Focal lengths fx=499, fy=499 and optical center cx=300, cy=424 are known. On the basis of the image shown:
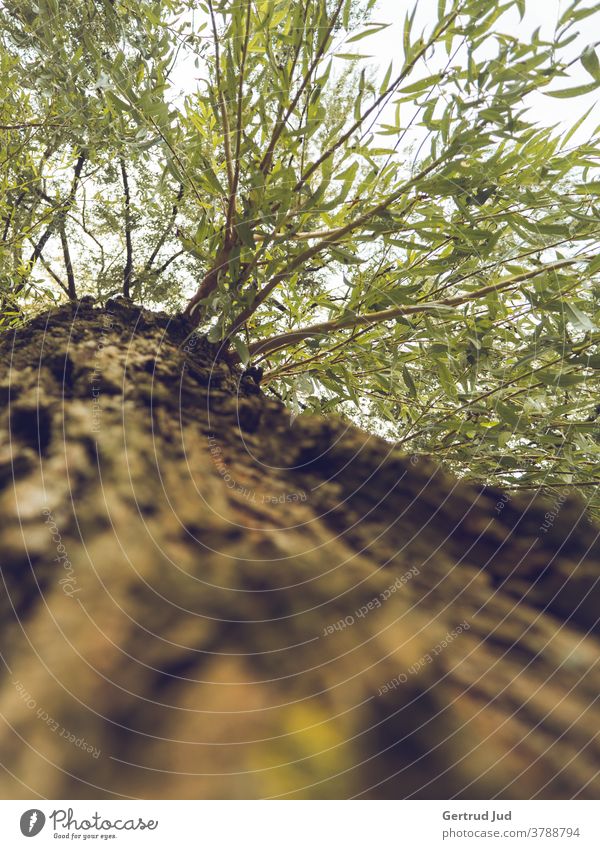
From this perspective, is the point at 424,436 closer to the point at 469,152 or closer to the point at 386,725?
the point at 469,152

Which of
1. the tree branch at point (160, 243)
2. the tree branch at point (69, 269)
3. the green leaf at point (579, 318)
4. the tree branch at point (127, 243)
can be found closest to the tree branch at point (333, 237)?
the green leaf at point (579, 318)

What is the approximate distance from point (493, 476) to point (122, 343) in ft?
2.91

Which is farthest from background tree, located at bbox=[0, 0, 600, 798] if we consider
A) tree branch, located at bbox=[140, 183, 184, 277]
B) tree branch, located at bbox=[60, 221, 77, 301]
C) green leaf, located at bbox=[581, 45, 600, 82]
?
tree branch, located at bbox=[60, 221, 77, 301]

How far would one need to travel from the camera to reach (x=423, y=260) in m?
1.24

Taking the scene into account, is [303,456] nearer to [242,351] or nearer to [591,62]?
[242,351]

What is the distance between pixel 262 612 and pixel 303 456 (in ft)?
1.14

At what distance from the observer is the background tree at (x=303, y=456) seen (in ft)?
1.82

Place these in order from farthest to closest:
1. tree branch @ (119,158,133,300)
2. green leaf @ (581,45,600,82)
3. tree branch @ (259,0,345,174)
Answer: tree branch @ (119,158,133,300) < tree branch @ (259,0,345,174) < green leaf @ (581,45,600,82)

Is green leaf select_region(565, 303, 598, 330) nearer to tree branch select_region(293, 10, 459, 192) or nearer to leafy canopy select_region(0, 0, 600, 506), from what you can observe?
leafy canopy select_region(0, 0, 600, 506)

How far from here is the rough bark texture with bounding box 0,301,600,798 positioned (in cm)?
54

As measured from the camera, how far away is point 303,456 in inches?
37.1

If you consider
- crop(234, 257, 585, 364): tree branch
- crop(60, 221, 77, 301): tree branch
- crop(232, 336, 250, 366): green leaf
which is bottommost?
crop(232, 336, 250, 366): green leaf

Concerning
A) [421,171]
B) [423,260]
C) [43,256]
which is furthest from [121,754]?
[43,256]

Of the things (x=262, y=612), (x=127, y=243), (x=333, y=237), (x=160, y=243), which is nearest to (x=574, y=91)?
(x=333, y=237)
